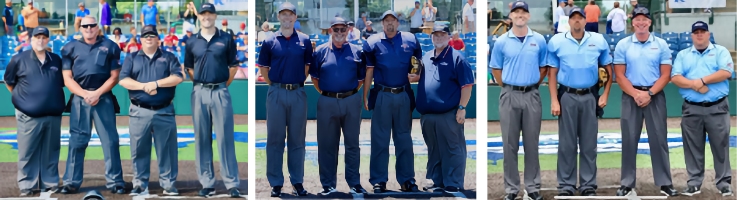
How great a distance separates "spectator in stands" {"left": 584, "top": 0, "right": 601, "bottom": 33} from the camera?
7.66 meters

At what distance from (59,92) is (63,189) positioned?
75 centimetres

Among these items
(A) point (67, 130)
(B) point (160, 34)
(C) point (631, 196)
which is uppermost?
(B) point (160, 34)

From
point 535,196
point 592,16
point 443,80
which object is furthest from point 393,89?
point 592,16

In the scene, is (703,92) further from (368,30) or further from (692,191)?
(368,30)

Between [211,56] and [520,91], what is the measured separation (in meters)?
2.32

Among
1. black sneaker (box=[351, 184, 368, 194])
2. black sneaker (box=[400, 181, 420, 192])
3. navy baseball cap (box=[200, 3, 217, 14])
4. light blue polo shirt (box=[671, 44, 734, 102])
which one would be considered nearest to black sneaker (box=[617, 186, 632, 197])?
light blue polo shirt (box=[671, 44, 734, 102])

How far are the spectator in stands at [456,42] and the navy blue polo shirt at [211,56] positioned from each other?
5.38ft

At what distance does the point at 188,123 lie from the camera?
7750 mm

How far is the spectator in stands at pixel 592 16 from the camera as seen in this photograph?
7.66 meters

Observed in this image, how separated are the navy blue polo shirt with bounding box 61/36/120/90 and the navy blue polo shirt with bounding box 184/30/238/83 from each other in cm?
56

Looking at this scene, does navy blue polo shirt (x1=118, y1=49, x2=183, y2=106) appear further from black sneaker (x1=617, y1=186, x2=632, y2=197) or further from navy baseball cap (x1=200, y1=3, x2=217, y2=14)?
black sneaker (x1=617, y1=186, x2=632, y2=197)

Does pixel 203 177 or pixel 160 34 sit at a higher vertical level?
pixel 160 34

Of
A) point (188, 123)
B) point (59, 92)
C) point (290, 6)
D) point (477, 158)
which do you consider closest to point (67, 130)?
point (59, 92)

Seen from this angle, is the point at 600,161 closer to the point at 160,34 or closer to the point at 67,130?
the point at 160,34
